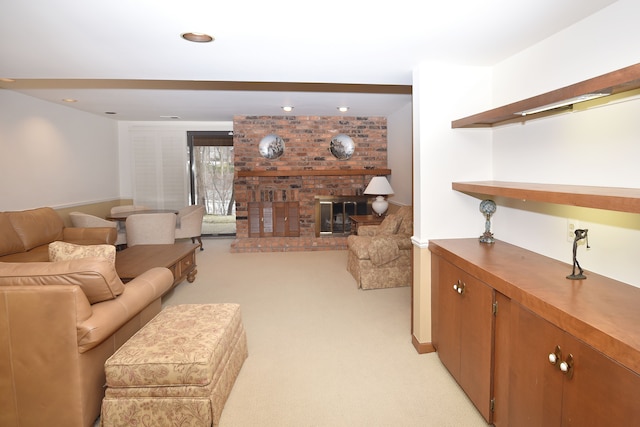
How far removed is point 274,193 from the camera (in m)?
7.21

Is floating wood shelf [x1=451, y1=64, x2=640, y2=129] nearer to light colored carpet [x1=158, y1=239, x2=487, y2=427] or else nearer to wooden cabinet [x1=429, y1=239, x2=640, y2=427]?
wooden cabinet [x1=429, y1=239, x2=640, y2=427]

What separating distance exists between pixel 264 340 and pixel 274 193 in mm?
4259

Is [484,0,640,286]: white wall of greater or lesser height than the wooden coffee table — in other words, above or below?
above

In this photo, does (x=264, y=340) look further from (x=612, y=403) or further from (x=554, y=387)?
(x=612, y=403)

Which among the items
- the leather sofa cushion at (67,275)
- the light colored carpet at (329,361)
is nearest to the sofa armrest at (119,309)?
the leather sofa cushion at (67,275)

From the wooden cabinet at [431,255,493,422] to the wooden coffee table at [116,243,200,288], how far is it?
2.73m

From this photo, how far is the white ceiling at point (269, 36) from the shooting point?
195 centimetres

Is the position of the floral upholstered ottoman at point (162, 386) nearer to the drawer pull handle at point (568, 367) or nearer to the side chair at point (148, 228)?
the drawer pull handle at point (568, 367)

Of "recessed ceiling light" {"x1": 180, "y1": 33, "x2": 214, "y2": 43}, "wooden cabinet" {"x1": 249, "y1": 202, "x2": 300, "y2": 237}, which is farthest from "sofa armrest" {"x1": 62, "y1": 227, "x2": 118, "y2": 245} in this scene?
"recessed ceiling light" {"x1": 180, "y1": 33, "x2": 214, "y2": 43}

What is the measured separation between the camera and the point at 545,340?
1.58 meters

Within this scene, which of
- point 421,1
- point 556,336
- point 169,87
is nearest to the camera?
point 556,336

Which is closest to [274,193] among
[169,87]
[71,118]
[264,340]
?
[169,87]

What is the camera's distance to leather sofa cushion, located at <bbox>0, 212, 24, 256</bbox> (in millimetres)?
4176

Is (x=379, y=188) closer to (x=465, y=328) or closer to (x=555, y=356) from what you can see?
(x=465, y=328)
